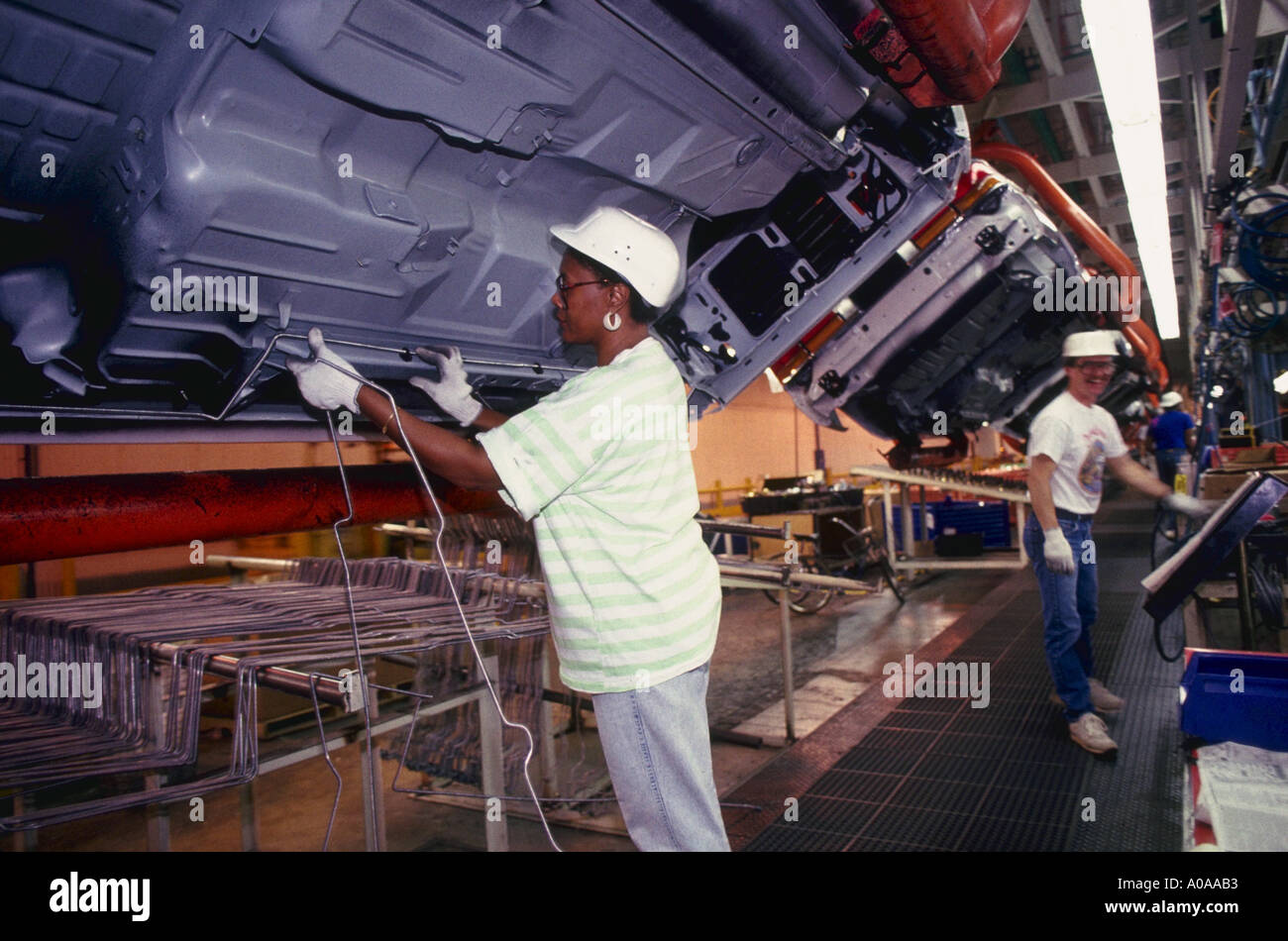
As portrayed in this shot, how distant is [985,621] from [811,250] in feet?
13.1

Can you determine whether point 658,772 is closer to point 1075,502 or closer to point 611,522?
point 611,522

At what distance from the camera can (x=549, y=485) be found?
1605 mm

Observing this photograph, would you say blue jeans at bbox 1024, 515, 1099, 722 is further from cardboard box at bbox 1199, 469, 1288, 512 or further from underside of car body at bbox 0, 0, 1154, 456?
underside of car body at bbox 0, 0, 1154, 456

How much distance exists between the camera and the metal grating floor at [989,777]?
2.82 m

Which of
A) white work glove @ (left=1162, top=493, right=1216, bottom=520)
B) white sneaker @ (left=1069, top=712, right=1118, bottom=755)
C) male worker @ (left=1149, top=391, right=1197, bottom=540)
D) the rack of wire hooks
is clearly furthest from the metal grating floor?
male worker @ (left=1149, top=391, right=1197, bottom=540)

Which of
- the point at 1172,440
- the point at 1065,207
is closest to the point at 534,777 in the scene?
the point at 1065,207

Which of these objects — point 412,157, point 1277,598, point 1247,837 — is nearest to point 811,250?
point 412,157

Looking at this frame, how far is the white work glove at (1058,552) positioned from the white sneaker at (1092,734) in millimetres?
677

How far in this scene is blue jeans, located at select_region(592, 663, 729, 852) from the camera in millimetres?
1677

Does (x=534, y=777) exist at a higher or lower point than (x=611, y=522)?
lower

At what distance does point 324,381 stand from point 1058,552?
3193 mm

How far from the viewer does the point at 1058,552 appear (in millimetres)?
3488

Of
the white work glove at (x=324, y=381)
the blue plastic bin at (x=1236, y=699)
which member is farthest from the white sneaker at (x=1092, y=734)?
the white work glove at (x=324, y=381)

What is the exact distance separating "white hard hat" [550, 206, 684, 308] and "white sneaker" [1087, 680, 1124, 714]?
3.50 metres
